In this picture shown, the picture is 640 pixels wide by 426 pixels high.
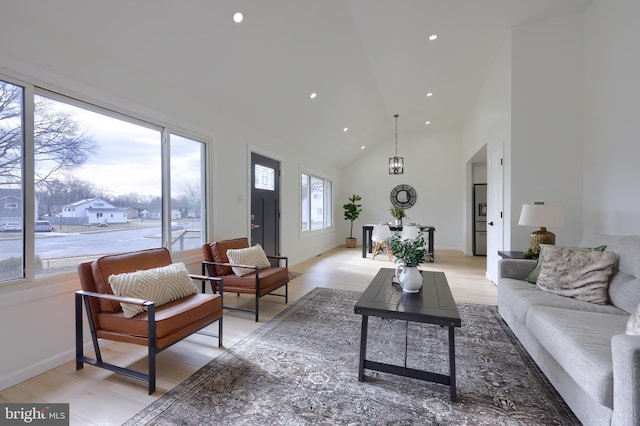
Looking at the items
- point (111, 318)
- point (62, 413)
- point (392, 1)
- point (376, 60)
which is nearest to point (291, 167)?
point (376, 60)

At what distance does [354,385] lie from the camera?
6.40 feet

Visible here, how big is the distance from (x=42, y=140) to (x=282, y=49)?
2.42 metres

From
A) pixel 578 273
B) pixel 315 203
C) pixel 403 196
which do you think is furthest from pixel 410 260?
pixel 403 196

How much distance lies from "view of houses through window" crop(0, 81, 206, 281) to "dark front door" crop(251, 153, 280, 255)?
138cm

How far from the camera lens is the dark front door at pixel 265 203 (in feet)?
15.5

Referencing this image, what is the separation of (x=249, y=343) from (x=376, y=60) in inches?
167

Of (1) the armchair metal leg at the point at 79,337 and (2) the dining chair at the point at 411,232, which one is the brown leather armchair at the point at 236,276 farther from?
(2) the dining chair at the point at 411,232

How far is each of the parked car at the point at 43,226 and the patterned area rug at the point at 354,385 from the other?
1.54 m

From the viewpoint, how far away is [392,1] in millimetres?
3227

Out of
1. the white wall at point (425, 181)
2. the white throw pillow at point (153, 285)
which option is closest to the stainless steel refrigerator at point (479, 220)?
the white wall at point (425, 181)

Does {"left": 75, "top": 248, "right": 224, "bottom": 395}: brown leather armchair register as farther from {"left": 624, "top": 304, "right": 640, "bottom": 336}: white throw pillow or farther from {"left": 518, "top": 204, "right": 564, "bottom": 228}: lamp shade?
{"left": 518, "top": 204, "right": 564, "bottom": 228}: lamp shade

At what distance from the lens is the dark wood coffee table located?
181 centimetres

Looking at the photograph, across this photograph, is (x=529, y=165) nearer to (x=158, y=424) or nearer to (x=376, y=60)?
(x=376, y=60)

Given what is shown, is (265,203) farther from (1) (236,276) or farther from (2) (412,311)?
(2) (412,311)
